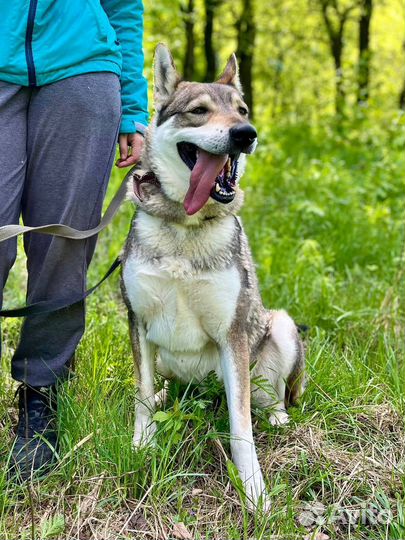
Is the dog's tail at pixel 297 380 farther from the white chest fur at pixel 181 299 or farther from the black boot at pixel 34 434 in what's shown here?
the black boot at pixel 34 434

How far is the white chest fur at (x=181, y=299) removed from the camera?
2652mm

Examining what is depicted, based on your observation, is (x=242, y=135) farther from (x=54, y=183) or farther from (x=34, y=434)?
(x=34, y=434)

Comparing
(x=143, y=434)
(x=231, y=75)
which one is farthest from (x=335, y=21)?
(x=143, y=434)

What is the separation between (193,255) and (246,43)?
1247cm

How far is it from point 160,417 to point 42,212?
3.11 feet

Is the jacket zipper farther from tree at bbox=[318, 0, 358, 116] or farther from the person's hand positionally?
tree at bbox=[318, 0, 358, 116]

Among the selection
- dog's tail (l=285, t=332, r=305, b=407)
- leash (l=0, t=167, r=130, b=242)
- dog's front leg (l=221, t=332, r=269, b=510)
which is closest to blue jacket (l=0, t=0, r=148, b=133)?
leash (l=0, t=167, r=130, b=242)

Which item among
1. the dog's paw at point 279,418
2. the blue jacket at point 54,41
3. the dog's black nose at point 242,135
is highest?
the blue jacket at point 54,41

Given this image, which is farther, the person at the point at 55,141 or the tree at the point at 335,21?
the tree at the point at 335,21

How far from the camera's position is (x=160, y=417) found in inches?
101

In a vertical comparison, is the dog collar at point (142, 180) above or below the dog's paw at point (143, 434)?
above

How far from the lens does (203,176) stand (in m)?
2.57

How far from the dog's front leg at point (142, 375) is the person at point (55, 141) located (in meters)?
0.25

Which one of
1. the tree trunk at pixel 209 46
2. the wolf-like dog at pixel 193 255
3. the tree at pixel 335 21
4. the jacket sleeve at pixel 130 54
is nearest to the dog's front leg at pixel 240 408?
the wolf-like dog at pixel 193 255
